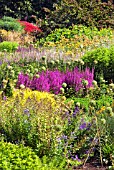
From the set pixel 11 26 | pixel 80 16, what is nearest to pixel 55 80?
pixel 80 16

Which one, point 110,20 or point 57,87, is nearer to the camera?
point 57,87

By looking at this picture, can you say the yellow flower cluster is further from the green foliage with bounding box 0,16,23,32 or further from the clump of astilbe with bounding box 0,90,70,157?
the clump of astilbe with bounding box 0,90,70,157

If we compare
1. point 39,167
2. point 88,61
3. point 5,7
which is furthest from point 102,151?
point 5,7

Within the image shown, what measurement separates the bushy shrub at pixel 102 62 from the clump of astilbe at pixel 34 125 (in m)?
4.07

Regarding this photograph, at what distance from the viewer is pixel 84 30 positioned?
53.6 feet

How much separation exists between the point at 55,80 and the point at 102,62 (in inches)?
69.1

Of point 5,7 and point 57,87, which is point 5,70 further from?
point 5,7

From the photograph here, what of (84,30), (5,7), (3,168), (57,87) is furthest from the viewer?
(5,7)

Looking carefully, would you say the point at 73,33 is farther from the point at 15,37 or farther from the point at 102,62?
the point at 102,62

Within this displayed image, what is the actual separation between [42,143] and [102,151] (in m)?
0.84

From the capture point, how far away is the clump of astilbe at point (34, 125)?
4961mm

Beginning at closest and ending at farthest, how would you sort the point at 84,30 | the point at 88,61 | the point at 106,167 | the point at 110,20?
the point at 106,167, the point at 88,61, the point at 84,30, the point at 110,20

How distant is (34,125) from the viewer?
5.14 m

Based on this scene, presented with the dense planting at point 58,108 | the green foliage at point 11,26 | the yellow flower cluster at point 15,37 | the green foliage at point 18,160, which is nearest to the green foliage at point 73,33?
the dense planting at point 58,108
